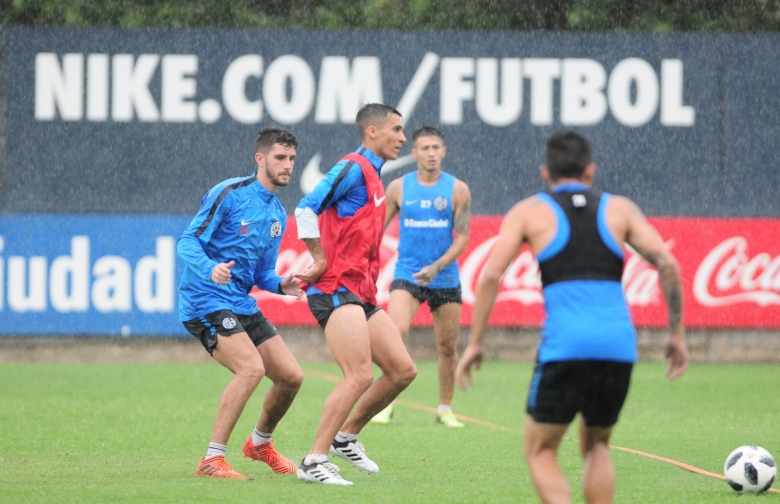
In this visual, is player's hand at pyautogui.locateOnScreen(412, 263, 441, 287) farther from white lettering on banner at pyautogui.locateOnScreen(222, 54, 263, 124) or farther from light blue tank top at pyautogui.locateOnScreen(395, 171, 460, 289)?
white lettering on banner at pyautogui.locateOnScreen(222, 54, 263, 124)

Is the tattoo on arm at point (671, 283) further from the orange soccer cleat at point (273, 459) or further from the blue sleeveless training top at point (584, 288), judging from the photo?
the orange soccer cleat at point (273, 459)

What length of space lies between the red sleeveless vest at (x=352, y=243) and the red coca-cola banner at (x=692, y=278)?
389 inches

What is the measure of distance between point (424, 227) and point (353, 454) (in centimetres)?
389

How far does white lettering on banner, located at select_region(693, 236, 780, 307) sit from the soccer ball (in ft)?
35.8

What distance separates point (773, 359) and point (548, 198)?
14.0m

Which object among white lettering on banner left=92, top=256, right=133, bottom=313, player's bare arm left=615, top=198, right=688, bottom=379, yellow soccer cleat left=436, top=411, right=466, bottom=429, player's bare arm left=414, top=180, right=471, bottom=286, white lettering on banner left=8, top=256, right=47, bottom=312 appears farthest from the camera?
white lettering on banner left=92, top=256, right=133, bottom=313

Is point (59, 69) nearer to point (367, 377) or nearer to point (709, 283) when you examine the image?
point (709, 283)

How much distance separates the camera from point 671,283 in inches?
217

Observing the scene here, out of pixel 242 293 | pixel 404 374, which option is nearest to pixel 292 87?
pixel 242 293

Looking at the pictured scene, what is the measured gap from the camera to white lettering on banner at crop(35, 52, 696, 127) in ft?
61.4

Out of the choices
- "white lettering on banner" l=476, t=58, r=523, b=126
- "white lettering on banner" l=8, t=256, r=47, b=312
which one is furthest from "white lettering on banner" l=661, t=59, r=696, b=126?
"white lettering on banner" l=8, t=256, r=47, b=312

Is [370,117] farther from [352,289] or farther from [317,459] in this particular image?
[317,459]

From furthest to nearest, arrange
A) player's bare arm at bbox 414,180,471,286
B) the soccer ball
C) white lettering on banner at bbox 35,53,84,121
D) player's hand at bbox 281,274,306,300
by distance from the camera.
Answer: white lettering on banner at bbox 35,53,84,121 → player's bare arm at bbox 414,180,471,286 → player's hand at bbox 281,274,306,300 → the soccer ball

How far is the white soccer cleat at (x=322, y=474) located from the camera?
7.66 metres
